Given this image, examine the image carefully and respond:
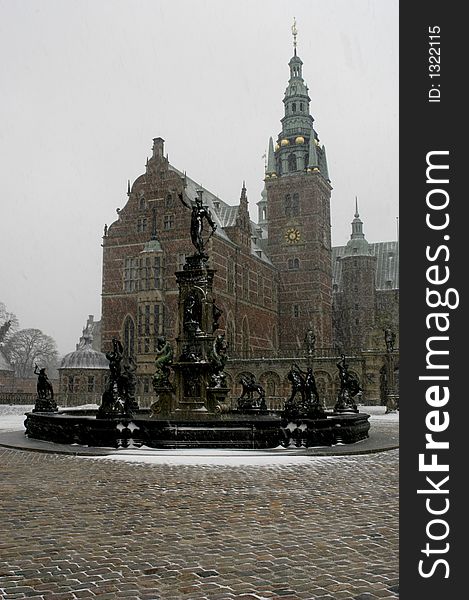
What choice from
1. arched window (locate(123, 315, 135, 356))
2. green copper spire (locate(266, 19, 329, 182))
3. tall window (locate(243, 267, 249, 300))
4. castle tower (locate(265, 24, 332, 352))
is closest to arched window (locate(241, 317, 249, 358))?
tall window (locate(243, 267, 249, 300))

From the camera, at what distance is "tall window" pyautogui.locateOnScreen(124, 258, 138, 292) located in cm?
5522

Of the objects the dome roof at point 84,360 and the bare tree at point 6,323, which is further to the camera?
the bare tree at point 6,323

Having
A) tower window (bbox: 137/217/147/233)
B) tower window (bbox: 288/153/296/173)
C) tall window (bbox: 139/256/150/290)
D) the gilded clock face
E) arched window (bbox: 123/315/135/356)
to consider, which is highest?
tower window (bbox: 288/153/296/173)

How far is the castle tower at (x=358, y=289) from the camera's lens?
7981 centimetres

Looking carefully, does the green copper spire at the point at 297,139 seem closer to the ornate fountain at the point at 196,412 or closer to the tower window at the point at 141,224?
the tower window at the point at 141,224

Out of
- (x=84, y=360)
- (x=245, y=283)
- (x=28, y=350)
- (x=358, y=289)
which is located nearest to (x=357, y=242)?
(x=358, y=289)

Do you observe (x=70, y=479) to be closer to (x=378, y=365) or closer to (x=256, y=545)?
(x=256, y=545)

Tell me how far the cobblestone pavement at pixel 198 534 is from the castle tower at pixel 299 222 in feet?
194

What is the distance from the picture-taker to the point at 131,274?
5559 centimetres

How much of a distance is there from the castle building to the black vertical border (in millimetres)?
40687

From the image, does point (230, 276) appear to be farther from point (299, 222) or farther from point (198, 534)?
point (198, 534)

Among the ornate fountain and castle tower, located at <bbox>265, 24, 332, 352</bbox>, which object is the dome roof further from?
the ornate fountain

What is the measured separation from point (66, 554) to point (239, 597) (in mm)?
2074

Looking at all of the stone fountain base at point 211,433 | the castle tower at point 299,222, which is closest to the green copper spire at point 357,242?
the castle tower at point 299,222
